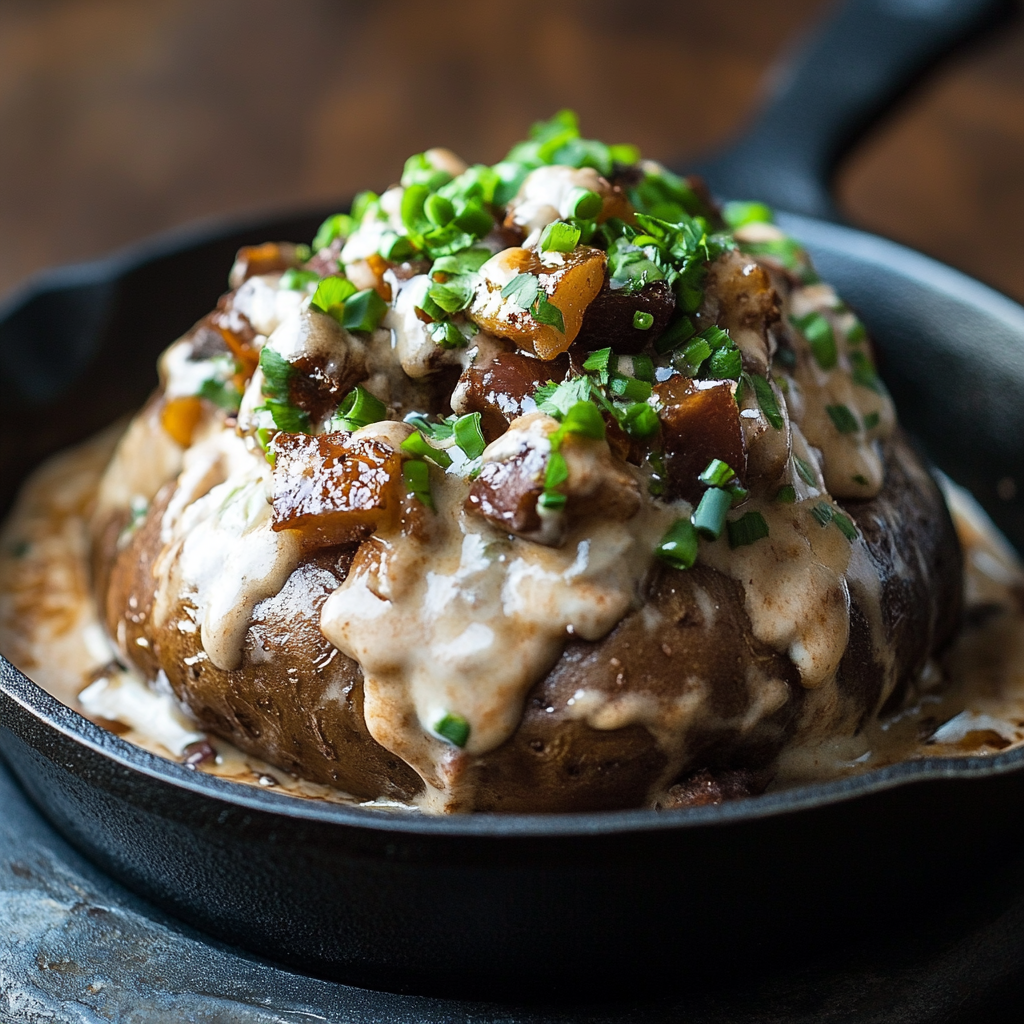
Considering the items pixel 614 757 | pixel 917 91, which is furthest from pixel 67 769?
pixel 917 91

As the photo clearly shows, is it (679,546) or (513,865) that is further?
(679,546)

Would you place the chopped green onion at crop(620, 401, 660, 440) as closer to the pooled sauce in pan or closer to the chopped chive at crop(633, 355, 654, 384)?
the chopped chive at crop(633, 355, 654, 384)

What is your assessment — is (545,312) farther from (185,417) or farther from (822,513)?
(185,417)

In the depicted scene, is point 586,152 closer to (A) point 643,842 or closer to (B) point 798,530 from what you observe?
(B) point 798,530

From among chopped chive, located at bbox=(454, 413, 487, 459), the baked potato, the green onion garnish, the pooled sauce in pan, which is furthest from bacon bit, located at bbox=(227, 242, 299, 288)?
the pooled sauce in pan

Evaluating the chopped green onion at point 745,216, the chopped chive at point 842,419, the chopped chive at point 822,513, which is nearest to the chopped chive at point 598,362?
the chopped chive at point 822,513

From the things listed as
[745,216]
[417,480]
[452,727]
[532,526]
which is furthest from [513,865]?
[745,216]

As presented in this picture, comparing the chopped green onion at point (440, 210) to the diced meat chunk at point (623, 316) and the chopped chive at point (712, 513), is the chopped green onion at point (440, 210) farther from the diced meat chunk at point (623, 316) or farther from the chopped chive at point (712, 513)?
the chopped chive at point (712, 513)
